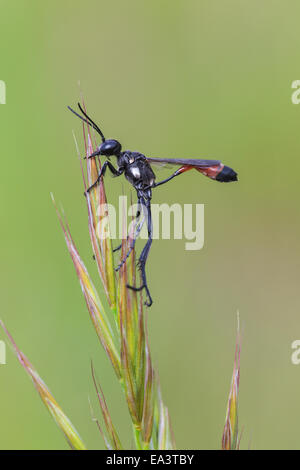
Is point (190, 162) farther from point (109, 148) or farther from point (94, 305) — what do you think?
point (94, 305)

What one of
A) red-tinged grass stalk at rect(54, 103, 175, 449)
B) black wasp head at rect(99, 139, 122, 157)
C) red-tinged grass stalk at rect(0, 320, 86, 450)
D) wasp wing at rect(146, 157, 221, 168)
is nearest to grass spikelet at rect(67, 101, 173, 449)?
red-tinged grass stalk at rect(54, 103, 175, 449)

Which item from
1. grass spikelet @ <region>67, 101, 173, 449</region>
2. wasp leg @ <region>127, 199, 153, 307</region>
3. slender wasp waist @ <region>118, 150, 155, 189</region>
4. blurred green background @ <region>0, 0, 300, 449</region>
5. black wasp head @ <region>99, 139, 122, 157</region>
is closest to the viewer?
grass spikelet @ <region>67, 101, 173, 449</region>

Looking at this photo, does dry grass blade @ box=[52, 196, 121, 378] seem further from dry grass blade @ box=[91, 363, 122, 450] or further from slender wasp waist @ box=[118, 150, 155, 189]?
slender wasp waist @ box=[118, 150, 155, 189]

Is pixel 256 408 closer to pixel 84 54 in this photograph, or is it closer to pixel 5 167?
pixel 5 167

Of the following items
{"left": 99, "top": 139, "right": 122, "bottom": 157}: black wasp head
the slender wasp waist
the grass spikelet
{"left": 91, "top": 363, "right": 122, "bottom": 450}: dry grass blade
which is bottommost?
{"left": 91, "top": 363, "right": 122, "bottom": 450}: dry grass blade

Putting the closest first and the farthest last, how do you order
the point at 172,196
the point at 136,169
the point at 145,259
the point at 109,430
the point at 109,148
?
1. the point at 109,430
2. the point at 145,259
3. the point at 109,148
4. the point at 136,169
5. the point at 172,196

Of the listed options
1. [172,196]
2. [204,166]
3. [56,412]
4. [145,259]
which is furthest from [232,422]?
[172,196]

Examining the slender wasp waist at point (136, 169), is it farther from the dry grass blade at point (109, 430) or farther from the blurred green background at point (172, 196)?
the dry grass blade at point (109, 430)

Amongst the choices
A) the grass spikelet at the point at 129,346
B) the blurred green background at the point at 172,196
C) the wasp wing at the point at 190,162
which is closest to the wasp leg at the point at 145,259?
the grass spikelet at the point at 129,346
